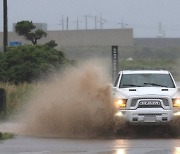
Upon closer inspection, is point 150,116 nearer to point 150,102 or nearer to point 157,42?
point 150,102

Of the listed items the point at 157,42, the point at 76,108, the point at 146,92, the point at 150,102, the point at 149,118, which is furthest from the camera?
the point at 157,42

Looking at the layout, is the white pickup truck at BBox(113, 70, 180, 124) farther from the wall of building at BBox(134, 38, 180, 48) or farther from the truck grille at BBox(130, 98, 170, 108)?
the wall of building at BBox(134, 38, 180, 48)

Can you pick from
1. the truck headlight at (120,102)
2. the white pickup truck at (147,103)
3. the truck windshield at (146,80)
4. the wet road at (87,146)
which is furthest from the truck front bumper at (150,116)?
the truck windshield at (146,80)

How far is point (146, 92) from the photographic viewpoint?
17.8 m

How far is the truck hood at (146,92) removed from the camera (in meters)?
17.7

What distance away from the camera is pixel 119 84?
1906 centimetres

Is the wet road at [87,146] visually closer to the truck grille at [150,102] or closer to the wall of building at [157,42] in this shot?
the truck grille at [150,102]

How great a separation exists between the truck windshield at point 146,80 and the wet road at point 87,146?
2512mm

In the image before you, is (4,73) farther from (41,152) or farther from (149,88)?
(41,152)

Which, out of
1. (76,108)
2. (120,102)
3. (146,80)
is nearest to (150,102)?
(120,102)

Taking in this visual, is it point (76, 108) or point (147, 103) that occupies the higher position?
point (147, 103)

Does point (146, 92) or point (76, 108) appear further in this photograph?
point (76, 108)

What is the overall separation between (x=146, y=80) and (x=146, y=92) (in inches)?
56.9

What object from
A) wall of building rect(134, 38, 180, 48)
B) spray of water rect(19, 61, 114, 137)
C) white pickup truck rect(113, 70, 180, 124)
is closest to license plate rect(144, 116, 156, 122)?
white pickup truck rect(113, 70, 180, 124)
